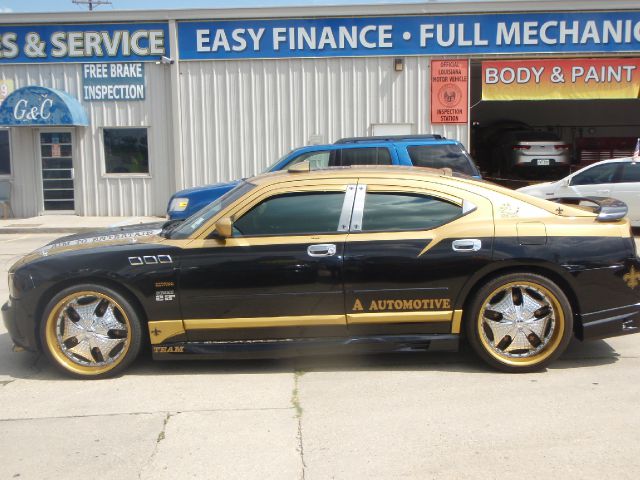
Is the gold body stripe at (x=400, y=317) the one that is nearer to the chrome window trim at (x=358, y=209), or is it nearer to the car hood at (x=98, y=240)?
the chrome window trim at (x=358, y=209)

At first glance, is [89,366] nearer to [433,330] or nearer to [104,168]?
[433,330]

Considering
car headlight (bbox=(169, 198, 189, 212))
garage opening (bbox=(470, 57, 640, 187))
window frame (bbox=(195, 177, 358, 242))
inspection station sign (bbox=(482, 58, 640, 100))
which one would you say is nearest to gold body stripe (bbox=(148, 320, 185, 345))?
window frame (bbox=(195, 177, 358, 242))

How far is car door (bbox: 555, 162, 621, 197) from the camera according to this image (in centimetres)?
1262

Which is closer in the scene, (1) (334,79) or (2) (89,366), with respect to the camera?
(2) (89,366)

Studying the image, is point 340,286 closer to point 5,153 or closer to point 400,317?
point 400,317

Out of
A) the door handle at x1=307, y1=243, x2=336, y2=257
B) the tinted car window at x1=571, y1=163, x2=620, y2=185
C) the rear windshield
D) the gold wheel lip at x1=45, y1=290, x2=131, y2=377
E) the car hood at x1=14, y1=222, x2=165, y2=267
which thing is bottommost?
the gold wheel lip at x1=45, y1=290, x2=131, y2=377

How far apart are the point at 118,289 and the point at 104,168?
13.2 metres

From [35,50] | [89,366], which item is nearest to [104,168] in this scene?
[35,50]

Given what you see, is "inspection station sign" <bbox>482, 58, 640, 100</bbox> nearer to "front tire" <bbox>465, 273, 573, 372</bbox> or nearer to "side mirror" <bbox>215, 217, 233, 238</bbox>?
"front tire" <bbox>465, 273, 573, 372</bbox>

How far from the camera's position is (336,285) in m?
4.92

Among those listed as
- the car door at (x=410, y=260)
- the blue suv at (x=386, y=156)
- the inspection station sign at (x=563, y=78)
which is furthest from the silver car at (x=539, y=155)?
the car door at (x=410, y=260)

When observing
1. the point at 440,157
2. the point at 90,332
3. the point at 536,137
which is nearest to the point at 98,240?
the point at 90,332

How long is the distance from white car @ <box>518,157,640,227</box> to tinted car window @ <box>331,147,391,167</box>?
4.14 m

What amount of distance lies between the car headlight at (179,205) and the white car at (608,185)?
6.83 metres
